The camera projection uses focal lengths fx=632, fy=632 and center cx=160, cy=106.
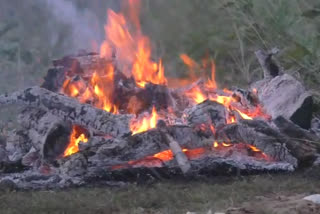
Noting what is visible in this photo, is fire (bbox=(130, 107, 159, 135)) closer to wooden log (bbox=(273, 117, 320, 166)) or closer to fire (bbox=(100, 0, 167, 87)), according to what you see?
fire (bbox=(100, 0, 167, 87))

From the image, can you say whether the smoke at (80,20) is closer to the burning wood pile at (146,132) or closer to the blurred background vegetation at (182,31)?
the blurred background vegetation at (182,31)

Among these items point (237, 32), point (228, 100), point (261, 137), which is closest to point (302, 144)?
point (261, 137)

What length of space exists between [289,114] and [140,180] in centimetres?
175

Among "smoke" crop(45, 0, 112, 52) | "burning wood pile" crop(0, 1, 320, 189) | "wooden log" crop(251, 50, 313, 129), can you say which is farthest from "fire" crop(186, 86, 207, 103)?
"smoke" crop(45, 0, 112, 52)

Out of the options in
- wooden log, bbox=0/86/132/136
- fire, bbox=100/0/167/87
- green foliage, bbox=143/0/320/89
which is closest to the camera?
green foliage, bbox=143/0/320/89

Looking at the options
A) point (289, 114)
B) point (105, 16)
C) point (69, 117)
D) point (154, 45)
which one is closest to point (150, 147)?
point (69, 117)

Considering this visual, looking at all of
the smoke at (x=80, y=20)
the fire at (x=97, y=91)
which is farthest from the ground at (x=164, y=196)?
the smoke at (x=80, y=20)

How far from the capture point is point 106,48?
9.00 metres

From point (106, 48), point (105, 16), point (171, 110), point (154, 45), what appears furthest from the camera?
point (154, 45)

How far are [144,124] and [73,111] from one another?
2.74 feet

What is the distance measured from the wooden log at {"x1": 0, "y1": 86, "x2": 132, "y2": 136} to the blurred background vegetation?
1705 mm

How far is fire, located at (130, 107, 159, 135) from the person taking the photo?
7.17 m

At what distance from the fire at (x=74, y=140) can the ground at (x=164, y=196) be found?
32.3 inches

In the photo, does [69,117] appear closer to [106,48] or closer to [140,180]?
[140,180]
